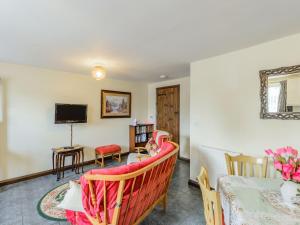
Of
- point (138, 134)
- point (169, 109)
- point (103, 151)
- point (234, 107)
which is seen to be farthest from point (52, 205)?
point (169, 109)

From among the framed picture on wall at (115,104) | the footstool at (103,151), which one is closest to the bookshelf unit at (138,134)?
the framed picture on wall at (115,104)

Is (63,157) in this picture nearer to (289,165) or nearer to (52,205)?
(52,205)

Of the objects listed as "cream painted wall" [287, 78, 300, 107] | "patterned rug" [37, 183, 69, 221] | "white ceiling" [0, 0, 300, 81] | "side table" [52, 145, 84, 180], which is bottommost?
"patterned rug" [37, 183, 69, 221]

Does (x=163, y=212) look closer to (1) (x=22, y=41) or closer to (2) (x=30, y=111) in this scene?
(1) (x=22, y=41)

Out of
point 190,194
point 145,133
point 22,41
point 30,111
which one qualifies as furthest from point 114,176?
point 145,133

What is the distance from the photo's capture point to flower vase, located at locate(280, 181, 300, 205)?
1193mm

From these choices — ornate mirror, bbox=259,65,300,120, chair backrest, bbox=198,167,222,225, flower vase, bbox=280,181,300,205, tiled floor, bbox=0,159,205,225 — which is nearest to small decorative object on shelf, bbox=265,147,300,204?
flower vase, bbox=280,181,300,205

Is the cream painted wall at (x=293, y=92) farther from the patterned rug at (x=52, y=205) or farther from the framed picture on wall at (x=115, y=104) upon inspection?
the framed picture on wall at (x=115, y=104)

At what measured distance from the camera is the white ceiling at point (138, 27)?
57.4 inches

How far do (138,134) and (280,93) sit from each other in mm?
3689

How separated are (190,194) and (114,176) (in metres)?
1.93

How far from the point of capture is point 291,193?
121 cm

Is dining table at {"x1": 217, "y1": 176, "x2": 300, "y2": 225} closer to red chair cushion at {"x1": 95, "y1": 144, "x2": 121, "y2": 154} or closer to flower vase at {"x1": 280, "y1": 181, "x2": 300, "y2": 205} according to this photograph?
flower vase at {"x1": 280, "y1": 181, "x2": 300, "y2": 205}

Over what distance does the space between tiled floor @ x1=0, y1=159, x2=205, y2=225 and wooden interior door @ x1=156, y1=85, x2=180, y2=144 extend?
1722 millimetres
